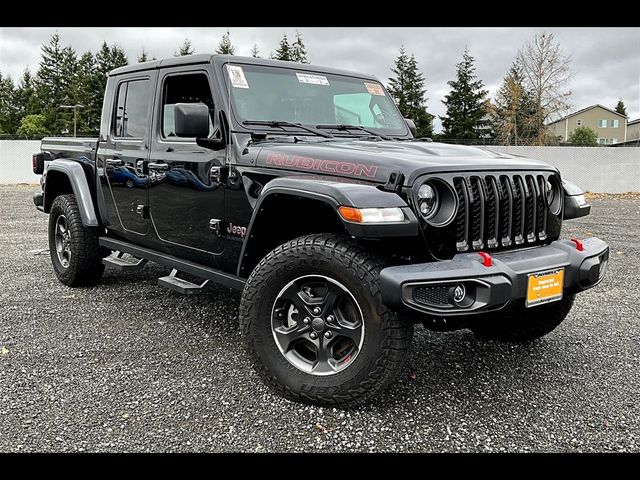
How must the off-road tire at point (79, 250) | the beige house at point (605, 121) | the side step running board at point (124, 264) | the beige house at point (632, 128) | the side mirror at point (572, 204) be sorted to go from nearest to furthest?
the side mirror at point (572, 204)
the side step running board at point (124, 264)
the off-road tire at point (79, 250)
the beige house at point (632, 128)
the beige house at point (605, 121)

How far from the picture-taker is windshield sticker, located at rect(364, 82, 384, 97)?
4.55 m

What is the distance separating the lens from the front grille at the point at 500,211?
294cm

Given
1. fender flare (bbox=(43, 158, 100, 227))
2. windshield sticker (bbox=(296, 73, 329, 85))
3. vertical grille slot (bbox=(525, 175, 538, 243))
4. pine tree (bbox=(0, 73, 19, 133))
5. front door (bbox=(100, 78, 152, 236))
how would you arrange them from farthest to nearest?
pine tree (bbox=(0, 73, 19, 133)) → fender flare (bbox=(43, 158, 100, 227)) → front door (bbox=(100, 78, 152, 236)) → windshield sticker (bbox=(296, 73, 329, 85)) → vertical grille slot (bbox=(525, 175, 538, 243))

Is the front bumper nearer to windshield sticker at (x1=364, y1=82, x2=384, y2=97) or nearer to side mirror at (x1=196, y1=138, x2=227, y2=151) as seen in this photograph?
side mirror at (x1=196, y1=138, x2=227, y2=151)

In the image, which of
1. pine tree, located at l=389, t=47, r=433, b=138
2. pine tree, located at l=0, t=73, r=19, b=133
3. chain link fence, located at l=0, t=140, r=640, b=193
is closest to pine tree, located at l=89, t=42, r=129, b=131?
pine tree, located at l=0, t=73, r=19, b=133

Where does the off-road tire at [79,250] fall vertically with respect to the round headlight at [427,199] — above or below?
below

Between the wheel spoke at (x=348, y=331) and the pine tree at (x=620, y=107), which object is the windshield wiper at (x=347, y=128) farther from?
the pine tree at (x=620, y=107)

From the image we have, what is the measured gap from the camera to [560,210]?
11.5 ft

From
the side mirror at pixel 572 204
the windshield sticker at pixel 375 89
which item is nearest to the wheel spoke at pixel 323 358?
the side mirror at pixel 572 204

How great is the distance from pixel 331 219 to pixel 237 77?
1.28 meters

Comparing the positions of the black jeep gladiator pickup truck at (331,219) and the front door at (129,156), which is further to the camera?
the front door at (129,156)

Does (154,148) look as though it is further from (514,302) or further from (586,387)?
(586,387)

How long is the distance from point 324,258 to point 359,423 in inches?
31.9

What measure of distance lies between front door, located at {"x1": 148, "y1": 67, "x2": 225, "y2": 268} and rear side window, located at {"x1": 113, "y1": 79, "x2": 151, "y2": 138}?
235 mm
